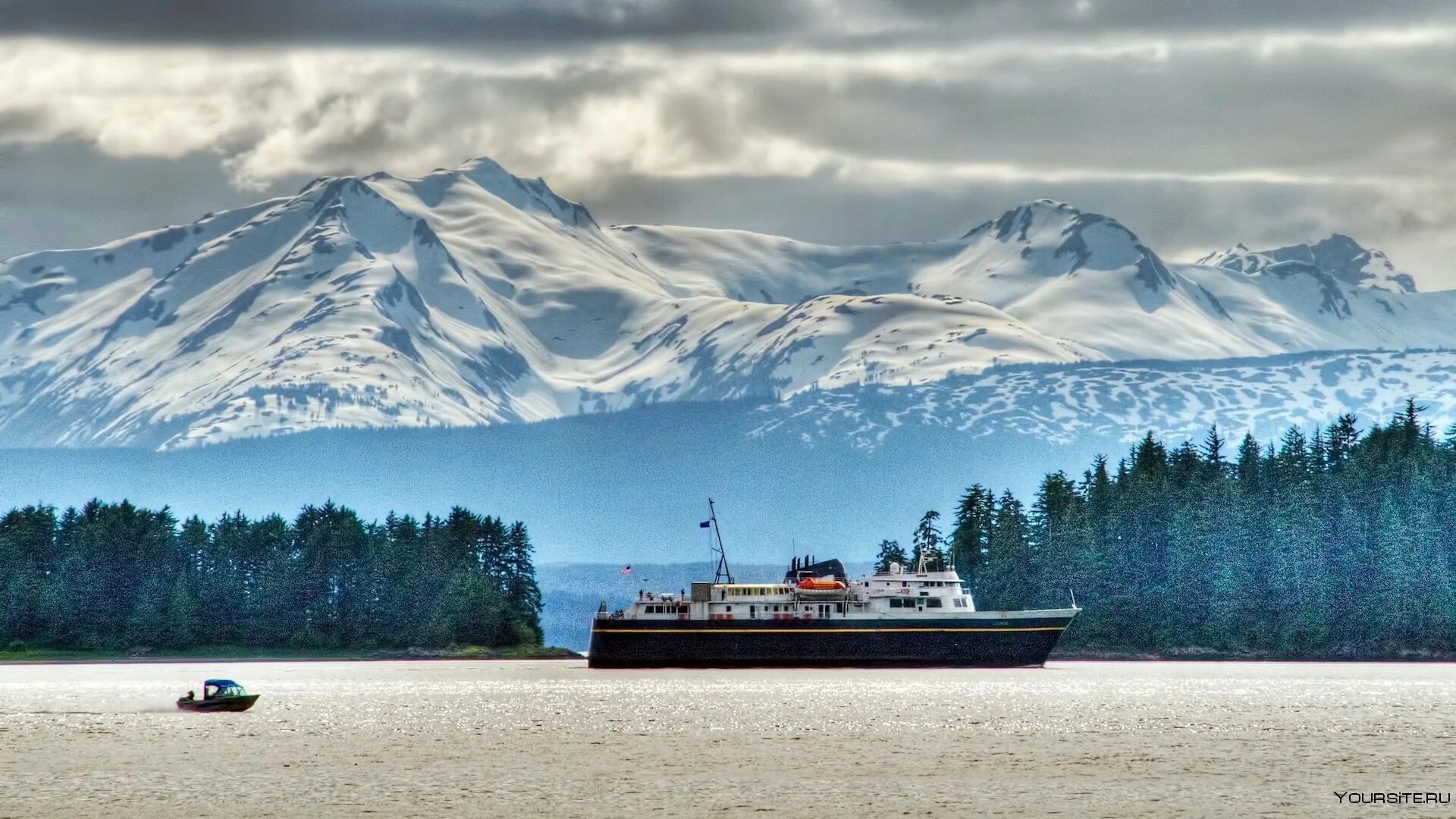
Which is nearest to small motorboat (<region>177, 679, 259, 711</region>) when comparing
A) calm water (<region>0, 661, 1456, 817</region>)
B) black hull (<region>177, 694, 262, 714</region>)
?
black hull (<region>177, 694, 262, 714</region>)

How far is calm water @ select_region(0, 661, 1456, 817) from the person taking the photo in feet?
307

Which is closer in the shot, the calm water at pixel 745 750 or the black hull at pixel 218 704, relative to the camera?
the calm water at pixel 745 750

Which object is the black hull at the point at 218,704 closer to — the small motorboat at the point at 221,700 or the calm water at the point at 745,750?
the small motorboat at the point at 221,700

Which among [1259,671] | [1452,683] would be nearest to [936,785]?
[1452,683]

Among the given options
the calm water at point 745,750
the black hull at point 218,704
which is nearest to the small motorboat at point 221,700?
the black hull at point 218,704

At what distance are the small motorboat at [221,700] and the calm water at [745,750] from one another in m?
1.73

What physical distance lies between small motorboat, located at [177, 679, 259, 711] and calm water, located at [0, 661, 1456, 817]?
1.73 meters

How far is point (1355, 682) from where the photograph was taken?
175 metres

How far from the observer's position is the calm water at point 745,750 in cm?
9350

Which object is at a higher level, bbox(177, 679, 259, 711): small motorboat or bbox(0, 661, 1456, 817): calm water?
bbox(177, 679, 259, 711): small motorboat

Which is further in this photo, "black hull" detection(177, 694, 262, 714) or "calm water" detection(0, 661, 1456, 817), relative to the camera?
"black hull" detection(177, 694, 262, 714)

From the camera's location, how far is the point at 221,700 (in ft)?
494

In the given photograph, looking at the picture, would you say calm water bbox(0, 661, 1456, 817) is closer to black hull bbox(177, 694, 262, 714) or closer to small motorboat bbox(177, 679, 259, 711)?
black hull bbox(177, 694, 262, 714)

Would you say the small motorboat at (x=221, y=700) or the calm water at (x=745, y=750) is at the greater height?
the small motorboat at (x=221, y=700)
